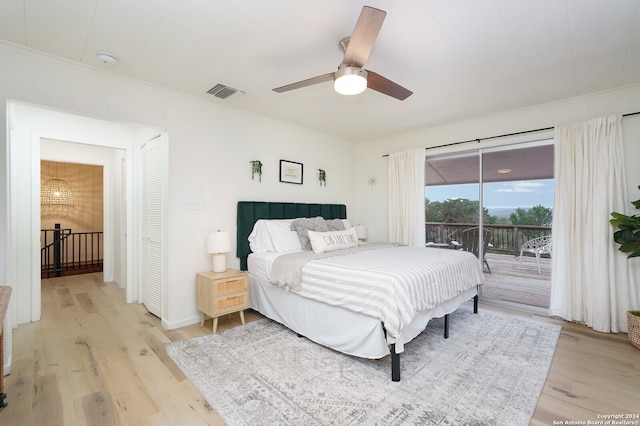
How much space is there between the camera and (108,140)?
13.0 ft

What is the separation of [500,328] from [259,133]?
148 inches

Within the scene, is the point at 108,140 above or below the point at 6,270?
above

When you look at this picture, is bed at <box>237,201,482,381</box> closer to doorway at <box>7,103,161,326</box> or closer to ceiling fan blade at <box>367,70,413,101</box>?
ceiling fan blade at <box>367,70,413,101</box>

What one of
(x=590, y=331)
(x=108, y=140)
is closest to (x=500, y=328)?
(x=590, y=331)

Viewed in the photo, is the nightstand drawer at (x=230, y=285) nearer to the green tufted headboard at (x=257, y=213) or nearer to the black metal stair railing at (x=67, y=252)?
the green tufted headboard at (x=257, y=213)

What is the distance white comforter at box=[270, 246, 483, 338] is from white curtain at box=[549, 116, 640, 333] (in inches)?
46.2

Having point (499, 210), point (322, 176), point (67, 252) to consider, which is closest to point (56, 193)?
point (67, 252)

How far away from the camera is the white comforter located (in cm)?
213

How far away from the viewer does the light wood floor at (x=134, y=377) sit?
178cm

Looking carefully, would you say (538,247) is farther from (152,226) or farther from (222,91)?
(152,226)

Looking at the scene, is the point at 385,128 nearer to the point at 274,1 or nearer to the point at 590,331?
the point at 274,1

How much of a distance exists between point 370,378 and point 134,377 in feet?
5.91

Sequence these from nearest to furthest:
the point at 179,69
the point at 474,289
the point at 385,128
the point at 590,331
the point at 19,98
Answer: the point at 19,98 < the point at 179,69 < the point at 590,331 < the point at 474,289 < the point at 385,128

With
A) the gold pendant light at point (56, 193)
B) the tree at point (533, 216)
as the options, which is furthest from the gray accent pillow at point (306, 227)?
the gold pendant light at point (56, 193)
